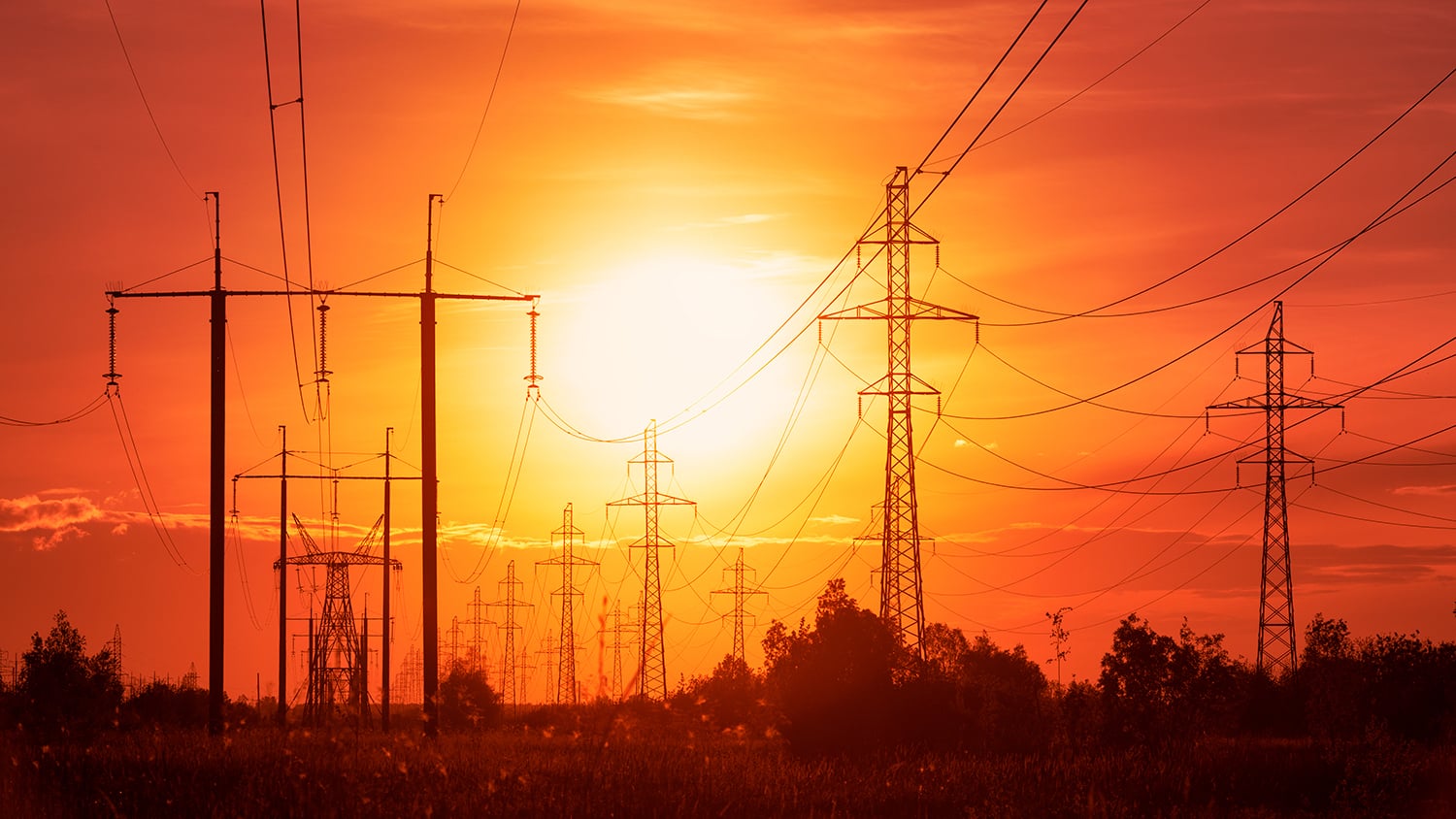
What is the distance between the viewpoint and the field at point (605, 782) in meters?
23.2

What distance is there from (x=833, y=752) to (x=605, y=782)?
2262 cm

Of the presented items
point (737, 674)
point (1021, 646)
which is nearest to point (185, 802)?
point (737, 674)

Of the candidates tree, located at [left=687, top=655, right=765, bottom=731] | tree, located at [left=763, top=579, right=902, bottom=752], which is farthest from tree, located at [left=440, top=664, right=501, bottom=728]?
tree, located at [left=763, top=579, right=902, bottom=752]

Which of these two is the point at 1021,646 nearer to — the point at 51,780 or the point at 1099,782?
the point at 1099,782

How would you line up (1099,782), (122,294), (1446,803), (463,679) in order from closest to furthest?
(1099,782)
(1446,803)
(122,294)
(463,679)

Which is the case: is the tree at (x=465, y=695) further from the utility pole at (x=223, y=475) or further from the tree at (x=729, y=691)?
the utility pole at (x=223, y=475)

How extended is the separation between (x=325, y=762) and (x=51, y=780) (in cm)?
480

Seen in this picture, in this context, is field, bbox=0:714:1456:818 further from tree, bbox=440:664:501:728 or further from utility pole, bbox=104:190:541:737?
tree, bbox=440:664:501:728

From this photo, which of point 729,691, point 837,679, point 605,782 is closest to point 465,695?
point 729,691

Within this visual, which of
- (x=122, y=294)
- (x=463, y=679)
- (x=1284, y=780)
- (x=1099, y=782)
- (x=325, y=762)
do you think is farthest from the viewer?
(x=463, y=679)

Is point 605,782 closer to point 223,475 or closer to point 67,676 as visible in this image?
point 223,475

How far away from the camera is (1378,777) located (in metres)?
34.6

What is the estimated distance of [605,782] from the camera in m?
24.8

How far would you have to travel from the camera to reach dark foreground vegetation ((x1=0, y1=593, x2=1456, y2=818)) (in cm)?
2403
